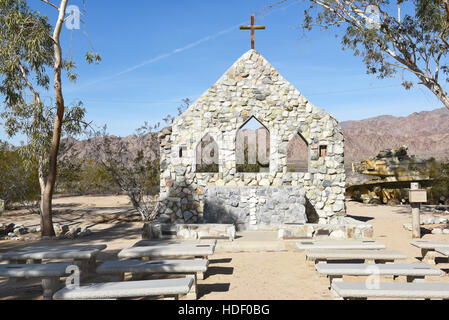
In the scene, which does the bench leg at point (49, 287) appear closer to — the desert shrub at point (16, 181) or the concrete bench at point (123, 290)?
the concrete bench at point (123, 290)

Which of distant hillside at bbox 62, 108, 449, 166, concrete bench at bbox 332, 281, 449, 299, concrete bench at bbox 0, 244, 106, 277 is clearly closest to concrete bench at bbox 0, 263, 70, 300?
concrete bench at bbox 0, 244, 106, 277

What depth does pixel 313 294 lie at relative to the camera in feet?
18.6

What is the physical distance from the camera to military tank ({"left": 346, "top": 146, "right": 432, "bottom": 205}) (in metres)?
20.3

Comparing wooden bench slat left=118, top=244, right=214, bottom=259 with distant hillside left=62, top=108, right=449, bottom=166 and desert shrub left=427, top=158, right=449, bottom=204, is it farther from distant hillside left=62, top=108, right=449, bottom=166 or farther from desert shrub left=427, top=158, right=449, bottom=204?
distant hillside left=62, top=108, right=449, bottom=166

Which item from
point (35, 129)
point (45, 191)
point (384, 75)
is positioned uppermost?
point (384, 75)

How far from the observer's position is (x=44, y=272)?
530cm

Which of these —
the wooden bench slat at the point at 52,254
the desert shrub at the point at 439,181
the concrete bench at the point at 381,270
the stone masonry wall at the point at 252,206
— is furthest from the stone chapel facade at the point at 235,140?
the desert shrub at the point at 439,181

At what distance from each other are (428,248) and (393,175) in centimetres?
1421

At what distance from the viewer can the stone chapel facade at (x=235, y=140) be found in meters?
11.6

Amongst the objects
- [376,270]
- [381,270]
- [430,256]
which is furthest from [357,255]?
[430,256]

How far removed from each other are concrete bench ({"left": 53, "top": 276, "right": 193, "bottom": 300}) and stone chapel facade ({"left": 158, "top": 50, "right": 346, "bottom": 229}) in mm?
6778
